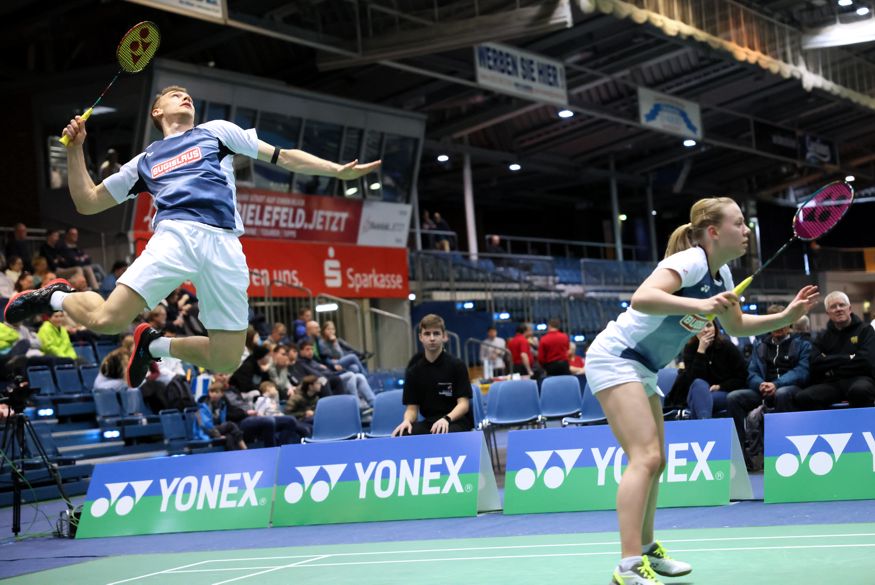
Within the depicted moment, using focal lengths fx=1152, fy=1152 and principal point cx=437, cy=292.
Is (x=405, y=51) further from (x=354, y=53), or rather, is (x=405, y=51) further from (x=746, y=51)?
(x=746, y=51)

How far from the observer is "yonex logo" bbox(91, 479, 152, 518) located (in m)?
10.8

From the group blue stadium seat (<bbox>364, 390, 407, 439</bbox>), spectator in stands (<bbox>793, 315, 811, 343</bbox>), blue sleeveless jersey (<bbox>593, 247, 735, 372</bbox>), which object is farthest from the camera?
blue stadium seat (<bbox>364, 390, 407, 439</bbox>)

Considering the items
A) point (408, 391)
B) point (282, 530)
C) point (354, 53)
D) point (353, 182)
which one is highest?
point (354, 53)

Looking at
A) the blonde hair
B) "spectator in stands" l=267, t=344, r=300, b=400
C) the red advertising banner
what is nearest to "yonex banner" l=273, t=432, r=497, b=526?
the blonde hair

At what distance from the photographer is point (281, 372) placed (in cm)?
1633

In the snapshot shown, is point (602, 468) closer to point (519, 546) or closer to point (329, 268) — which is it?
point (519, 546)

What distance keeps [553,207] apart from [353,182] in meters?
20.4

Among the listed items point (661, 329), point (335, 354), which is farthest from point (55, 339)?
point (661, 329)

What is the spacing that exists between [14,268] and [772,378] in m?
11.5

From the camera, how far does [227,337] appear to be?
6.52m

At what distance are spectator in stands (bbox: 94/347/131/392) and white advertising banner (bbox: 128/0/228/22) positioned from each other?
5.43 metres

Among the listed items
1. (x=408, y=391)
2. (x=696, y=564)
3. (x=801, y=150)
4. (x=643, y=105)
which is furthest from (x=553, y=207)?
(x=696, y=564)

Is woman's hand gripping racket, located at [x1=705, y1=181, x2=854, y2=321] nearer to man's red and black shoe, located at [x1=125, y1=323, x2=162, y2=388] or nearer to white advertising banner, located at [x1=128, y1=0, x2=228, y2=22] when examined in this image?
man's red and black shoe, located at [x1=125, y1=323, x2=162, y2=388]

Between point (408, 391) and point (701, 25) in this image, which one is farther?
point (701, 25)
